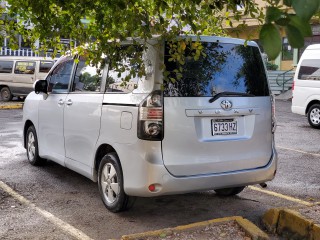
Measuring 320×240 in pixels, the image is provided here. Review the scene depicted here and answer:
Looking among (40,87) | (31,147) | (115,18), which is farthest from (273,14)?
Result: (31,147)

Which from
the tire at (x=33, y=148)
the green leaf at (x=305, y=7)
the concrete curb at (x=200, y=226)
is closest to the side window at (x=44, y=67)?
the tire at (x=33, y=148)

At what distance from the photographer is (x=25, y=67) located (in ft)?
62.0

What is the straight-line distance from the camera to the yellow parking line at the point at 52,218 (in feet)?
13.7

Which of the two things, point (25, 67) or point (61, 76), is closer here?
point (61, 76)

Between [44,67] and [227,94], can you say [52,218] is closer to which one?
[227,94]

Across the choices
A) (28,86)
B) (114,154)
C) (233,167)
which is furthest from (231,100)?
(28,86)

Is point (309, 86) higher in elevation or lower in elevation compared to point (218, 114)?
higher

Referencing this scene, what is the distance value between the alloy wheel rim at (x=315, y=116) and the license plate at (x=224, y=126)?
8.60 m

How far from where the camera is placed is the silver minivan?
416cm

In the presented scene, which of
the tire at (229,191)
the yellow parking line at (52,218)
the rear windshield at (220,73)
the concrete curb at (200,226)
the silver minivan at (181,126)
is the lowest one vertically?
the yellow parking line at (52,218)

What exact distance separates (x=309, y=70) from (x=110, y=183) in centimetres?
935

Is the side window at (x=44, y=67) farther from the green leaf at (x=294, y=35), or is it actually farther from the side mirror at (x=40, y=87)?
the green leaf at (x=294, y=35)

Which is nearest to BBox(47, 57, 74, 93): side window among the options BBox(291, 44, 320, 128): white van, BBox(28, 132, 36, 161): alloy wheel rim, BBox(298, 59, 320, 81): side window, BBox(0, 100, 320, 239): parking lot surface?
BBox(28, 132, 36, 161): alloy wheel rim

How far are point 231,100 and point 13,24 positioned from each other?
2427 mm
